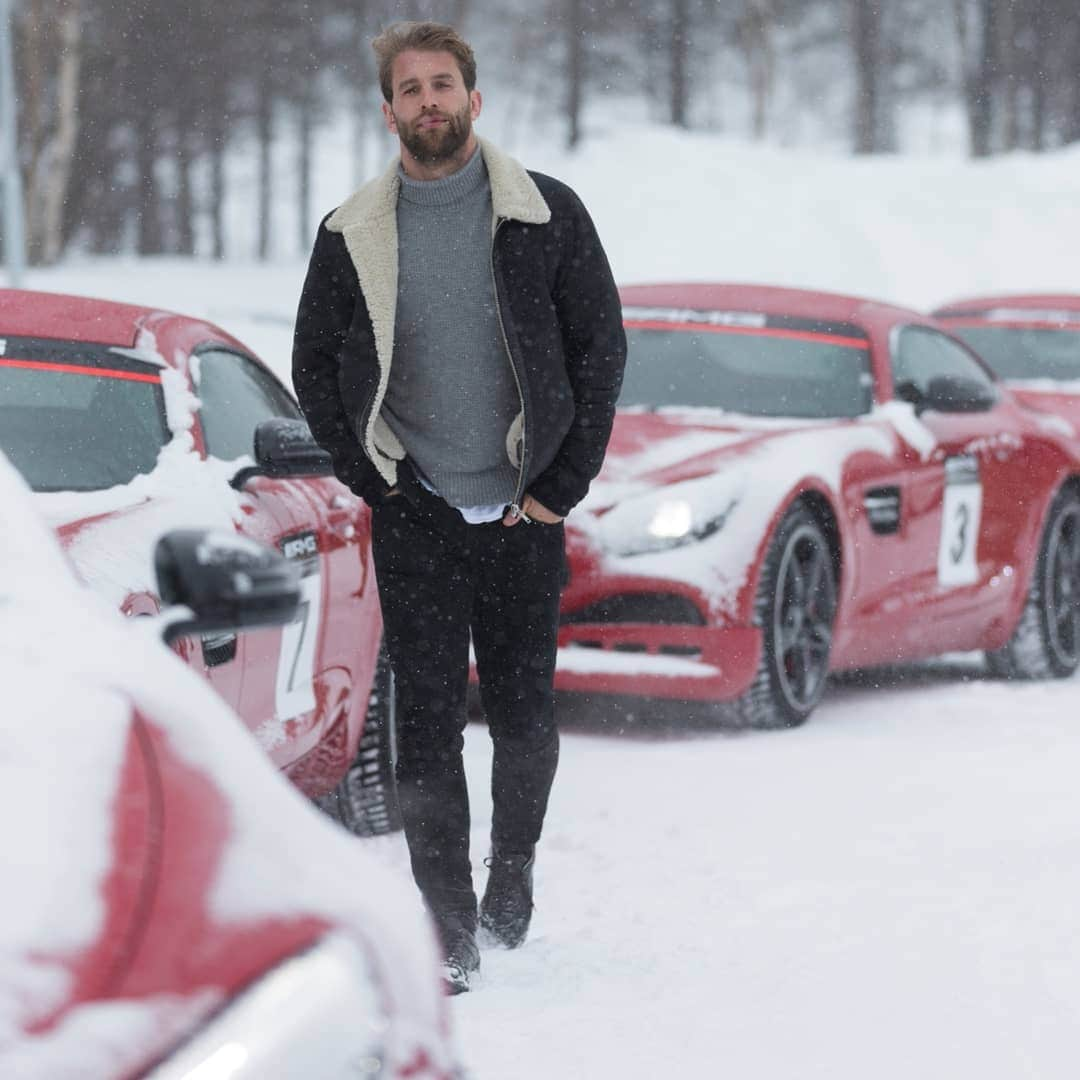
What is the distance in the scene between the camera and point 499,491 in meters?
4.43

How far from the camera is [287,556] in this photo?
205 inches

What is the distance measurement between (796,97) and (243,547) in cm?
6692

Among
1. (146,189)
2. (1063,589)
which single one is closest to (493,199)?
(1063,589)

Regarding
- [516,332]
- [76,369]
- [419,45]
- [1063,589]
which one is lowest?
[1063,589]

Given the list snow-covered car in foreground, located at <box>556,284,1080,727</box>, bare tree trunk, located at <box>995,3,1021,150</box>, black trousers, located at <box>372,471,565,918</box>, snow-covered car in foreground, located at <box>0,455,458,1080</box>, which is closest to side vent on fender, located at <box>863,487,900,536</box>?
snow-covered car in foreground, located at <box>556,284,1080,727</box>

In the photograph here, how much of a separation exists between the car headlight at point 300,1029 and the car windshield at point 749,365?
21.1ft

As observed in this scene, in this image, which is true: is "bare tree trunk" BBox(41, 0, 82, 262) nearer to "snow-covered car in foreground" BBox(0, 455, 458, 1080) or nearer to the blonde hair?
the blonde hair

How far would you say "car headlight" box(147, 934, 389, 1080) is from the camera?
1963 mm

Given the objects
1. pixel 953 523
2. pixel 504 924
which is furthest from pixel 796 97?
pixel 504 924

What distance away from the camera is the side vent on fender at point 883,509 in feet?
26.6

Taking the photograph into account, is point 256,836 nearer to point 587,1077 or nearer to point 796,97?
point 587,1077

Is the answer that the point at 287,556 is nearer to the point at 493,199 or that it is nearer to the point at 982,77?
the point at 493,199

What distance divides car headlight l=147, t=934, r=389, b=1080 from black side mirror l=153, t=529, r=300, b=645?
0.55m

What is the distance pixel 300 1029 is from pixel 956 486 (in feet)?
22.8
